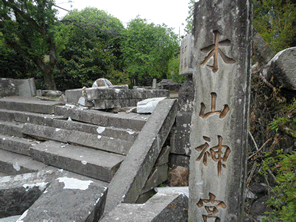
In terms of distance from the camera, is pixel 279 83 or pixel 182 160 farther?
pixel 182 160

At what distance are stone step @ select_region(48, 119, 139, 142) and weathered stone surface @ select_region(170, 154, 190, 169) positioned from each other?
2.28ft

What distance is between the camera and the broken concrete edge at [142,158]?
7.02 feet

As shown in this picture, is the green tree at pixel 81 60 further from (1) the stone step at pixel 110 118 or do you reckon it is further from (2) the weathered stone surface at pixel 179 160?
(2) the weathered stone surface at pixel 179 160

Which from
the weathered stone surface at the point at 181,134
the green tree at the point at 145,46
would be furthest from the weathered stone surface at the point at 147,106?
the green tree at the point at 145,46

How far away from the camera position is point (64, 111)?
3783 millimetres

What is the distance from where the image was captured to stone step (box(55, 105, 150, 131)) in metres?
3.03

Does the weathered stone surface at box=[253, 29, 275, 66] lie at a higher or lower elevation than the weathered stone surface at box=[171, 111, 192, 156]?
higher

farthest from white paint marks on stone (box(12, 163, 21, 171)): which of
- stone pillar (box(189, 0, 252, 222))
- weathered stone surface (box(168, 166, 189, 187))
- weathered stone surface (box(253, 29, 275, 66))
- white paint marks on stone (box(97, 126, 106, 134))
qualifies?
weathered stone surface (box(253, 29, 275, 66))

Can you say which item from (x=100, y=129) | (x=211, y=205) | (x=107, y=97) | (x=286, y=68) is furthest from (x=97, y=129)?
(x=286, y=68)

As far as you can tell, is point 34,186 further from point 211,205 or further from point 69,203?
point 211,205

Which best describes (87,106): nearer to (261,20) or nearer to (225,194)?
(225,194)

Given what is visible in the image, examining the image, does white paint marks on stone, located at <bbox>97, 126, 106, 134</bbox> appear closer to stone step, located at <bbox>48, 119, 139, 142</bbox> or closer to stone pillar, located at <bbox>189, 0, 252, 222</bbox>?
stone step, located at <bbox>48, 119, 139, 142</bbox>

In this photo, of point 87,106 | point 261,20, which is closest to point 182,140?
point 87,106

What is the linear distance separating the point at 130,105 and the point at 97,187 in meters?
2.57
